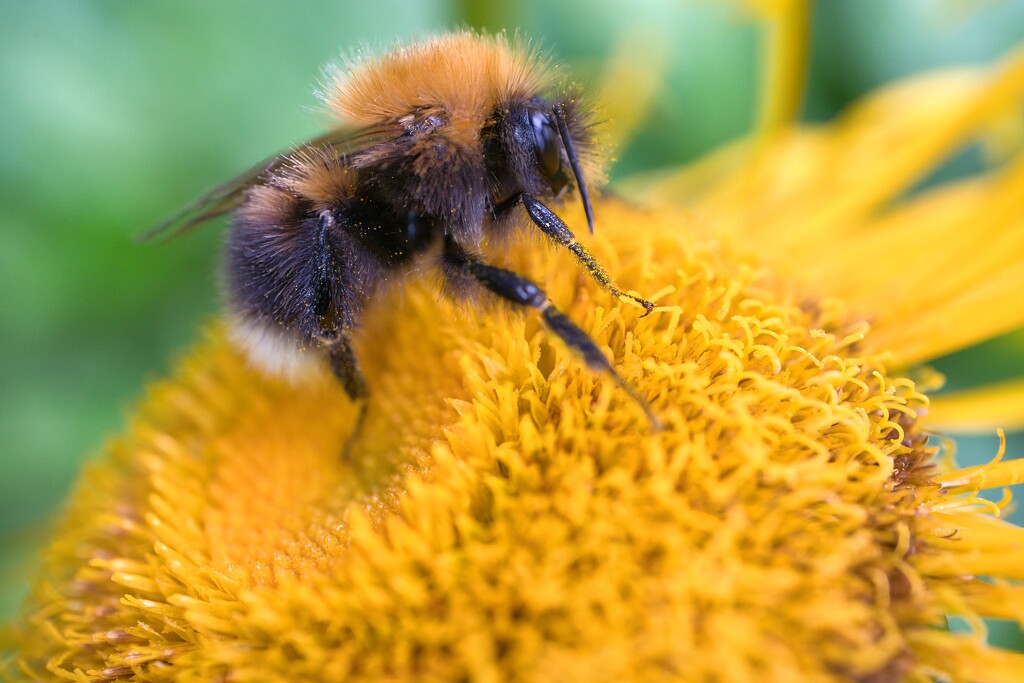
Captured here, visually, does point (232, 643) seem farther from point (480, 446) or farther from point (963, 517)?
point (963, 517)

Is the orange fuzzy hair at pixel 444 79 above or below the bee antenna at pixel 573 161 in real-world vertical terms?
above

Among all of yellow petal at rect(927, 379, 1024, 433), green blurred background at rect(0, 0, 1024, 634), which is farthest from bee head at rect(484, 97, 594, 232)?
green blurred background at rect(0, 0, 1024, 634)

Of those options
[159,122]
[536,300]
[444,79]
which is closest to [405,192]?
[444,79]

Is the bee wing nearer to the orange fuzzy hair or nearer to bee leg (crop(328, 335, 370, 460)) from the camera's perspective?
the orange fuzzy hair

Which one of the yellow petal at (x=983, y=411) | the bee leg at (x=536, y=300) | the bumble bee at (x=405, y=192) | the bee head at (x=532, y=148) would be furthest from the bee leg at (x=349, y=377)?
the yellow petal at (x=983, y=411)

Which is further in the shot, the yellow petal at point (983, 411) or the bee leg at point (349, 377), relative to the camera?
the yellow petal at point (983, 411)

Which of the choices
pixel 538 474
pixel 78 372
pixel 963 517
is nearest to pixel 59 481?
pixel 78 372

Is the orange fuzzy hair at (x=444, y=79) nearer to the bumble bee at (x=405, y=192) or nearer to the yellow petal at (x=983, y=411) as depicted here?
the bumble bee at (x=405, y=192)

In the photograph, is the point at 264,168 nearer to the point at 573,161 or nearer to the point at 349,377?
the point at 349,377
